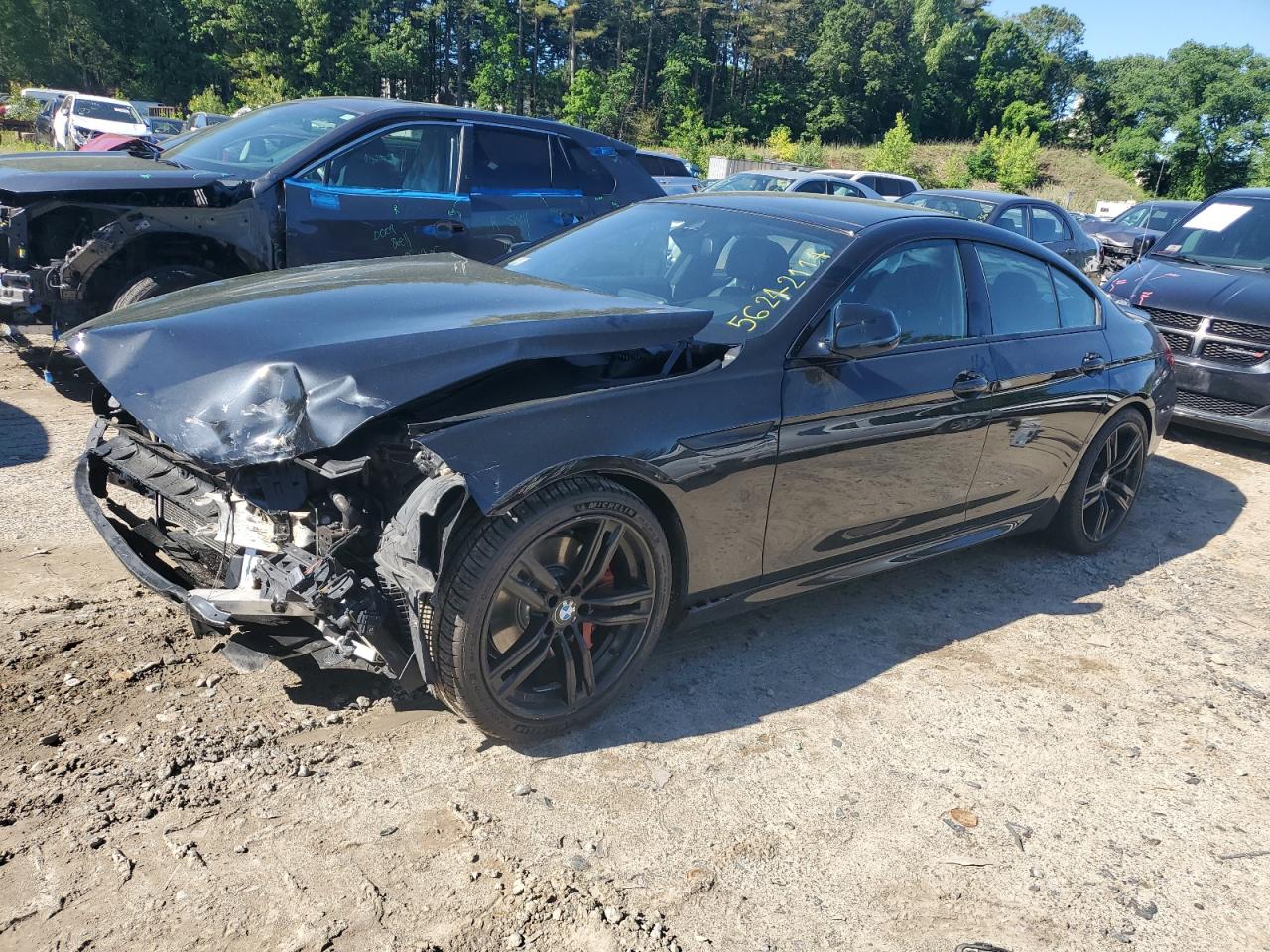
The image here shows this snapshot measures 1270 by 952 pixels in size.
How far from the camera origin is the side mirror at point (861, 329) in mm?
3385

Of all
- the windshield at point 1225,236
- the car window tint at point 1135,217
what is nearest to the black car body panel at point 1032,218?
the windshield at point 1225,236

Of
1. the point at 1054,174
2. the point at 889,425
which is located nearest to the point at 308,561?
the point at 889,425

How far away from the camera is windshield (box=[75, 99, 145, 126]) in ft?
77.7

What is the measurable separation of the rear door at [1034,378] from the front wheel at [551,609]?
1889 millimetres

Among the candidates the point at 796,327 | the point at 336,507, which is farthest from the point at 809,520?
the point at 336,507

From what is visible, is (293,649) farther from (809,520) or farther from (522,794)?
(809,520)

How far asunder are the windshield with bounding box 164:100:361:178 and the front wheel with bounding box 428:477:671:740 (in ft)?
14.5

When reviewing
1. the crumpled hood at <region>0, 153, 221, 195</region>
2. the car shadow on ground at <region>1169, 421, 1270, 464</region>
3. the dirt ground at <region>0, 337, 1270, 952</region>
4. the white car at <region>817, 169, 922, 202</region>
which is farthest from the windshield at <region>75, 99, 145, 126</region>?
the car shadow on ground at <region>1169, 421, 1270, 464</region>

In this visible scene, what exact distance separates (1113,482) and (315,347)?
4.30m

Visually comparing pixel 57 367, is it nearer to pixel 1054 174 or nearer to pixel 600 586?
pixel 600 586

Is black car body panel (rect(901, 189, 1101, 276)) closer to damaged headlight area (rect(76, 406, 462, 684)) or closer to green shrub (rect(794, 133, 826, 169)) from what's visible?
damaged headlight area (rect(76, 406, 462, 684))

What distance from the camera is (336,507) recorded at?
8.80 feet

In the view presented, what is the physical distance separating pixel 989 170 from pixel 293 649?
184 feet

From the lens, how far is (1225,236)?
331 inches
